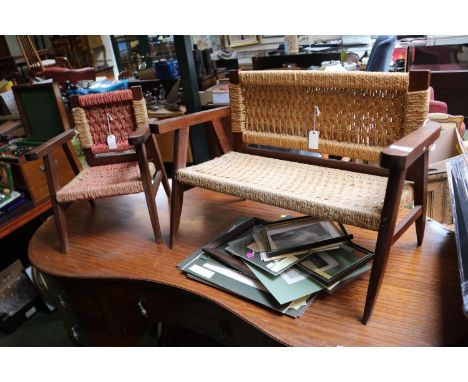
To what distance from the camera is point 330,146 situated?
53.4 inches

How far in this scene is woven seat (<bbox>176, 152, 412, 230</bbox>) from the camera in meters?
0.99

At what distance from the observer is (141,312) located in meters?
→ 1.32

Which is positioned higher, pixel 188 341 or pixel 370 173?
pixel 370 173

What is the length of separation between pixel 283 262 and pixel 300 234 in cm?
15

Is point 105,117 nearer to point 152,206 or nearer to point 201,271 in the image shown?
point 152,206

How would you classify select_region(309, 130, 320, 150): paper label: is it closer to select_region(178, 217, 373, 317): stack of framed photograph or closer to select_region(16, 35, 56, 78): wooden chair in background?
select_region(178, 217, 373, 317): stack of framed photograph

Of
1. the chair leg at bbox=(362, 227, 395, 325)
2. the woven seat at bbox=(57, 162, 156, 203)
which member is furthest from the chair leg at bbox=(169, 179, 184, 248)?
the chair leg at bbox=(362, 227, 395, 325)

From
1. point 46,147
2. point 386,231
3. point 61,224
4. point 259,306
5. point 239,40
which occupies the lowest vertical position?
point 259,306

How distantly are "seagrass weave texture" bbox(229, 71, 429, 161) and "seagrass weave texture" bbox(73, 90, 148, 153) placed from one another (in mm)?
467

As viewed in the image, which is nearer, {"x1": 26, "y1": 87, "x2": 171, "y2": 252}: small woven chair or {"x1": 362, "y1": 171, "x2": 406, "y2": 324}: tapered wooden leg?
{"x1": 362, "y1": 171, "x2": 406, "y2": 324}: tapered wooden leg

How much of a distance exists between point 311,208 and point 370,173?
366mm

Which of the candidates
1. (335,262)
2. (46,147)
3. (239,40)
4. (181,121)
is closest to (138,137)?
(181,121)
